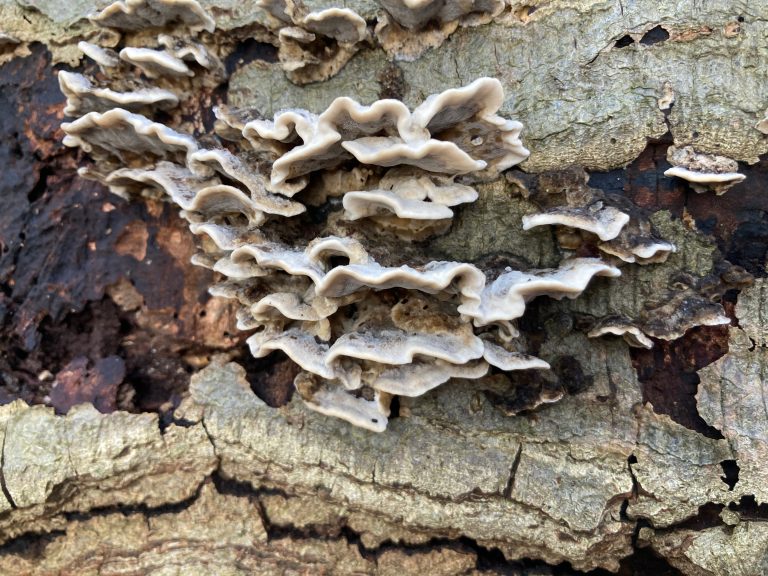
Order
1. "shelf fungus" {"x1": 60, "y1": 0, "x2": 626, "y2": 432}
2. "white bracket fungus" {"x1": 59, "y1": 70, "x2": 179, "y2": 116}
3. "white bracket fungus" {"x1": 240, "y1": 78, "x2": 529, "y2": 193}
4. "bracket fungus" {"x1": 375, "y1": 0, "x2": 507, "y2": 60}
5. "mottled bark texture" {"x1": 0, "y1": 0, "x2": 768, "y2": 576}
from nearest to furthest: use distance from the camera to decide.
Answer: "white bracket fungus" {"x1": 240, "y1": 78, "x2": 529, "y2": 193} → "shelf fungus" {"x1": 60, "y1": 0, "x2": 626, "y2": 432} → "mottled bark texture" {"x1": 0, "y1": 0, "x2": 768, "y2": 576} → "bracket fungus" {"x1": 375, "y1": 0, "x2": 507, "y2": 60} → "white bracket fungus" {"x1": 59, "y1": 70, "x2": 179, "y2": 116}

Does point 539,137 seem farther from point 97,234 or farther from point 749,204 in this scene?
point 97,234

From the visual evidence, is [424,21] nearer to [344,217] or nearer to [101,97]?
[344,217]

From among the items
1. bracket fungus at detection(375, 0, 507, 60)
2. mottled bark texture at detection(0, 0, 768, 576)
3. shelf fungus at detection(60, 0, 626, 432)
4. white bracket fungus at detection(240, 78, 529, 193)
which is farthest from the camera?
bracket fungus at detection(375, 0, 507, 60)

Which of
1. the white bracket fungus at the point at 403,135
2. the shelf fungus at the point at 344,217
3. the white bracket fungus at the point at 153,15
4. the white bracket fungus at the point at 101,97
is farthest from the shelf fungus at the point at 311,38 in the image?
the white bracket fungus at the point at 101,97

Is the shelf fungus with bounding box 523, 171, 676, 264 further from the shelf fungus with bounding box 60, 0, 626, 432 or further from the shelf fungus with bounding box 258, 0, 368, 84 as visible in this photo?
the shelf fungus with bounding box 258, 0, 368, 84

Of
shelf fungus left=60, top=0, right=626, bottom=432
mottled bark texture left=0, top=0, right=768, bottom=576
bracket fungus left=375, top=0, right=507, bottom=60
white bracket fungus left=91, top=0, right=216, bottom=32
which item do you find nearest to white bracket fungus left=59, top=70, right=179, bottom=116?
shelf fungus left=60, top=0, right=626, bottom=432

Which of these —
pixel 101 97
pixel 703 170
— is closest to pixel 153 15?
pixel 101 97
